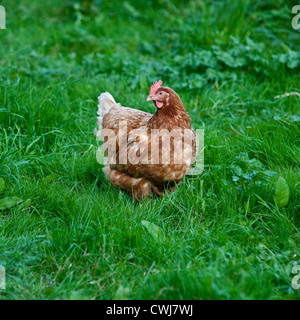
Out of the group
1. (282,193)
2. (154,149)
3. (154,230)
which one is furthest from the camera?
(154,149)

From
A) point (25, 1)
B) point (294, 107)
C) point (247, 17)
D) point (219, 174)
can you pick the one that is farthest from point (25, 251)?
point (25, 1)

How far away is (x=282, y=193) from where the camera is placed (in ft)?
11.1

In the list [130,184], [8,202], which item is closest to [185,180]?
[130,184]

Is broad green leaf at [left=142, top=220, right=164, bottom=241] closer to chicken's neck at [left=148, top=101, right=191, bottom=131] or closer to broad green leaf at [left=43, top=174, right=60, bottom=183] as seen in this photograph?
chicken's neck at [left=148, top=101, right=191, bottom=131]

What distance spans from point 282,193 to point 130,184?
125cm

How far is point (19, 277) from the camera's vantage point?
117 inches

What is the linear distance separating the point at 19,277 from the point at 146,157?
4.33 ft

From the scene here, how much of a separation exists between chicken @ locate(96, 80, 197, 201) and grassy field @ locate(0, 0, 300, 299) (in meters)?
0.16

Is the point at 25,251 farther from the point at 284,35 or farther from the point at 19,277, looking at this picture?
the point at 284,35

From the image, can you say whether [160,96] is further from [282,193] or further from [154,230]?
[282,193]

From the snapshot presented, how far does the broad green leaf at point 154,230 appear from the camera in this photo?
10.4ft

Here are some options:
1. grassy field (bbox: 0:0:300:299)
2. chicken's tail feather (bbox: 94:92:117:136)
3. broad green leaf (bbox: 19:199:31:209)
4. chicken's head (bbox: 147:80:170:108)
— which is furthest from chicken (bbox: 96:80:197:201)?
broad green leaf (bbox: 19:199:31:209)

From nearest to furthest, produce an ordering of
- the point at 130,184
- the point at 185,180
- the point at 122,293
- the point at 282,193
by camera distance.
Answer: the point at 122,293
the point at 282,193
the point at 130,184
the point at 185,180

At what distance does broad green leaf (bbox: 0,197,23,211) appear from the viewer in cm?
358
